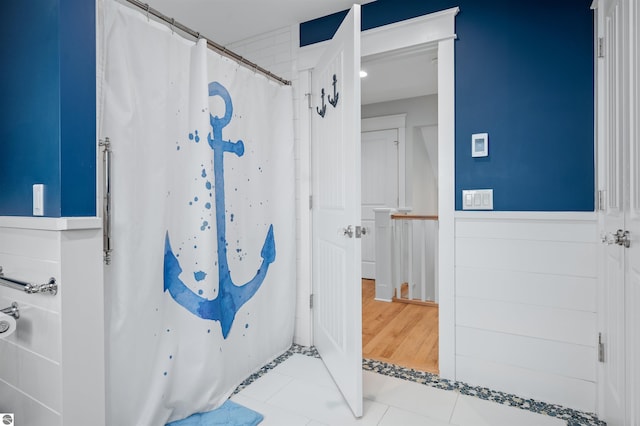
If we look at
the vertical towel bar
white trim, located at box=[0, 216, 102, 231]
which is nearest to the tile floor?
the vertical towel bar

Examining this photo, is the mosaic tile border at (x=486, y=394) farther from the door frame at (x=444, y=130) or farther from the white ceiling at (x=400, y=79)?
the white ceiling at (x=400, y=79)

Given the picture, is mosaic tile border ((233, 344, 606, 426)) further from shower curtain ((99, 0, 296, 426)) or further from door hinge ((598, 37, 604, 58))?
door hinge ((598, 37, 604, 58))

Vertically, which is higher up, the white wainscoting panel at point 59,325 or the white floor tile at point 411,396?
the white wainscoting panel at point 59,325

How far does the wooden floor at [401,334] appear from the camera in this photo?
7.70 feet

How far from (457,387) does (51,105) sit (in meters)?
2.36

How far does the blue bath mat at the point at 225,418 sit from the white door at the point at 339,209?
0.50 meters

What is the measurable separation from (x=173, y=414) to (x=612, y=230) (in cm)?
215

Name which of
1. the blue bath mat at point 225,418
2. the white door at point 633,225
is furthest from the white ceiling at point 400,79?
the blue bath mat at point 225,418

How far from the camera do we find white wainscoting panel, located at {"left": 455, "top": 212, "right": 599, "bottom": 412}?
174 centimetres

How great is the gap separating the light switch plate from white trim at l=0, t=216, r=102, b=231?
0.09 feet

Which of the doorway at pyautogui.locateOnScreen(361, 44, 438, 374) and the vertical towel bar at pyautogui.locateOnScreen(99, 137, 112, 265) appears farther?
the doorway at pyautogui.locateOnScreen(361, 44, 438, 374)

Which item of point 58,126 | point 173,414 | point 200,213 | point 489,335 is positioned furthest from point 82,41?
point 489,335

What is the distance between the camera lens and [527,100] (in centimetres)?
185

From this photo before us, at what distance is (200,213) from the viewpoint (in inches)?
67.6
